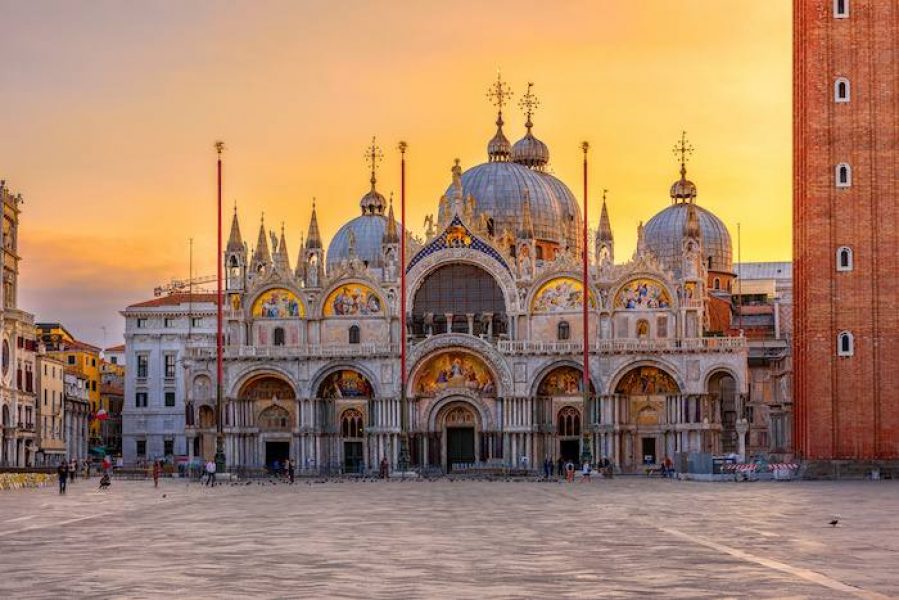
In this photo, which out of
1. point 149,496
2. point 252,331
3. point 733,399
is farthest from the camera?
point 733,399

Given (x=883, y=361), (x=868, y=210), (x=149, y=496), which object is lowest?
(x=149, y=496)

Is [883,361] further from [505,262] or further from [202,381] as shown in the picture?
[202,381]

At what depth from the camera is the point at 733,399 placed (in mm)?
99500

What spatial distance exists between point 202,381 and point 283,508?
49886 millimetres

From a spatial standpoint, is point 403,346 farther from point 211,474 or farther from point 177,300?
point 177,300

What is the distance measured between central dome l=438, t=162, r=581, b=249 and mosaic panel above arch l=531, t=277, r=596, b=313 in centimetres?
1011

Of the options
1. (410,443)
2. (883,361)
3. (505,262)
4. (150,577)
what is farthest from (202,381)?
(150,577)

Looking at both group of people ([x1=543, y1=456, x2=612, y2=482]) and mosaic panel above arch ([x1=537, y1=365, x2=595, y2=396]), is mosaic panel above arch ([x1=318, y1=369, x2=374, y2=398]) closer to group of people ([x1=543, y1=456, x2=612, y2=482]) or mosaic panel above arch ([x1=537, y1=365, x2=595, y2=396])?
mosaic panel above arch ([x1=537, y1=365, x2=595, y2=396])

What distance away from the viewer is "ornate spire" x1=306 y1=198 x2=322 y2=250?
93312 mm

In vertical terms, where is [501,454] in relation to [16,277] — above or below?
below

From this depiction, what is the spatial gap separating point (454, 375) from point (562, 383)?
5.95 meters

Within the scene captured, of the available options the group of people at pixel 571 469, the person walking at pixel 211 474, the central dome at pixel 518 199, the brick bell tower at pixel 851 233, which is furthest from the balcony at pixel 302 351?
the brick bell tower at pixel 851 233

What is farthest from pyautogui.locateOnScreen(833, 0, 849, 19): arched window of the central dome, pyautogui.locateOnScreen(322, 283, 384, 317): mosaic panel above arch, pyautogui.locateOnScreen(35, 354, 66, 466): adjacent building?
pyautogui.locateOnScreen(35, 354, 66, 466): adjacent building

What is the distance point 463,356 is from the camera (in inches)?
3420
